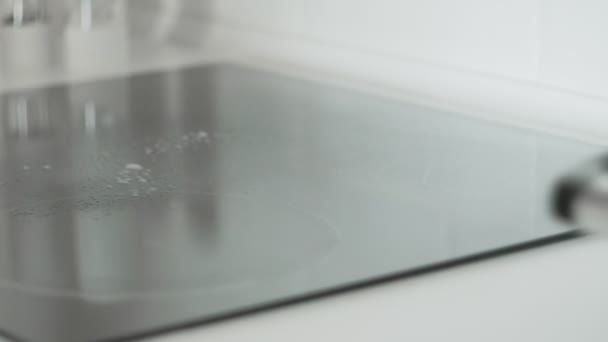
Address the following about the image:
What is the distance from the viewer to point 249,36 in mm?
1572

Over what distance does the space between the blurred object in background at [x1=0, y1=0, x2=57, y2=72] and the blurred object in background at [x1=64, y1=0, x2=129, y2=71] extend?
0.03 metres

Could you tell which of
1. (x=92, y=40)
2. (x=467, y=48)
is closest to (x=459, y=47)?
(x=467, y=48)

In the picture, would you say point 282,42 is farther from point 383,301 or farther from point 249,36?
point 383,301

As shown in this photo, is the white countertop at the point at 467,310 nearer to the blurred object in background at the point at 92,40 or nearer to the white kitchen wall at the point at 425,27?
the white kitchen wall at the point at 425,27

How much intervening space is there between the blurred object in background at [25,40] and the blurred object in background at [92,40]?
0.03 metres

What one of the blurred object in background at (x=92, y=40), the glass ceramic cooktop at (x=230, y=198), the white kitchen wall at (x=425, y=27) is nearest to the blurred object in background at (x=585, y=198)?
the glass ceramic cooktop at (x=230, y=198)

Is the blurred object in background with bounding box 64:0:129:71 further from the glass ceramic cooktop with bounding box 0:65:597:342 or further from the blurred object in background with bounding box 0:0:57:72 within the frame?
the glass ceramic cooktop with bounding box 0:65:597:342

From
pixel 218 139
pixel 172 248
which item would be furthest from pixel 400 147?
pixel 172 248

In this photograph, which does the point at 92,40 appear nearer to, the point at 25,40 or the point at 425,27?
the point at 25,40

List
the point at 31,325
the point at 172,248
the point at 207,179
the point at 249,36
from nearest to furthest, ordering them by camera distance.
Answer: the point at 31,325 → the point at 172,248 → the point at 207,179 → the point at 249,36

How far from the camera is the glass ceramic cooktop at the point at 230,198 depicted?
0.76 meters

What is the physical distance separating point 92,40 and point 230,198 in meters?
0.62

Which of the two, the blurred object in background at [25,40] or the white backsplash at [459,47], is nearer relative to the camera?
the white backsplash at [459,47]

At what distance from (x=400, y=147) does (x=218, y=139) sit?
0.60 feet
